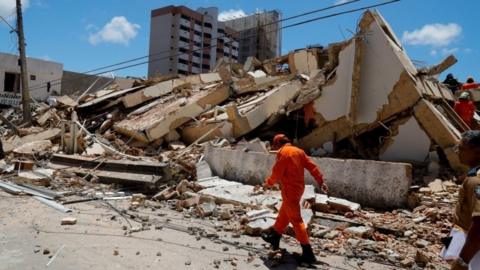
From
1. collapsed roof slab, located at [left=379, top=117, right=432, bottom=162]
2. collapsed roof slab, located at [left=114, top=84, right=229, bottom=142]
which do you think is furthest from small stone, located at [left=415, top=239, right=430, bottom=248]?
collapsed roof slab, located at [left=114, top=84, right=229, bottom=142]

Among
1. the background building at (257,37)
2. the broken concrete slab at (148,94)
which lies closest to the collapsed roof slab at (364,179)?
the broken concrete slab at (148,94)

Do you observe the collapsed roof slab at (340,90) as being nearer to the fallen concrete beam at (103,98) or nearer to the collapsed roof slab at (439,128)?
the collapsed roof slab at (439,128)

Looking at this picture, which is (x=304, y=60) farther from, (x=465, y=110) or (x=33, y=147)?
(x=33, y=147)

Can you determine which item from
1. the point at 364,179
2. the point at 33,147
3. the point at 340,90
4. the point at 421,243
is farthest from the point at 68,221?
the point at 33,147

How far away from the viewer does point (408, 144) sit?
9820mm

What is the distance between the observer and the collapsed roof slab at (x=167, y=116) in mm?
13875

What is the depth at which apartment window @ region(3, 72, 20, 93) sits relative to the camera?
32438 mm

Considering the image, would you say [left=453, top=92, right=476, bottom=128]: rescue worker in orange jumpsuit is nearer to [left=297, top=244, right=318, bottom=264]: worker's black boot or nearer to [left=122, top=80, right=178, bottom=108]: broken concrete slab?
[left=297, top=244, right=318, bottom=264]: worker's black boot

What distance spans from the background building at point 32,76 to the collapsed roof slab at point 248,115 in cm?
2362

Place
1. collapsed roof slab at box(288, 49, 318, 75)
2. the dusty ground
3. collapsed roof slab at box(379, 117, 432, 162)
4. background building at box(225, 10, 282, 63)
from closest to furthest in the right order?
the dusty ground → collapsed roof slab at box(379, 117, 432, 162) → collapsed roof slab at box(288, 49, 318, 75) → background building at box(225, 10, 282, 63)

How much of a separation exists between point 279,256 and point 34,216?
4.01m

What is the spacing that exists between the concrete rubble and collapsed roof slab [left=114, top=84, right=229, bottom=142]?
5 cm

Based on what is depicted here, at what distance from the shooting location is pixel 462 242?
8.50ft

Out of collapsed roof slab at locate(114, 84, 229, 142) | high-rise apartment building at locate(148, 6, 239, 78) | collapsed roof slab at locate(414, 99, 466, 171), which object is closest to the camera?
collapsed roof slab at locate(414, 99, 466, 171)
